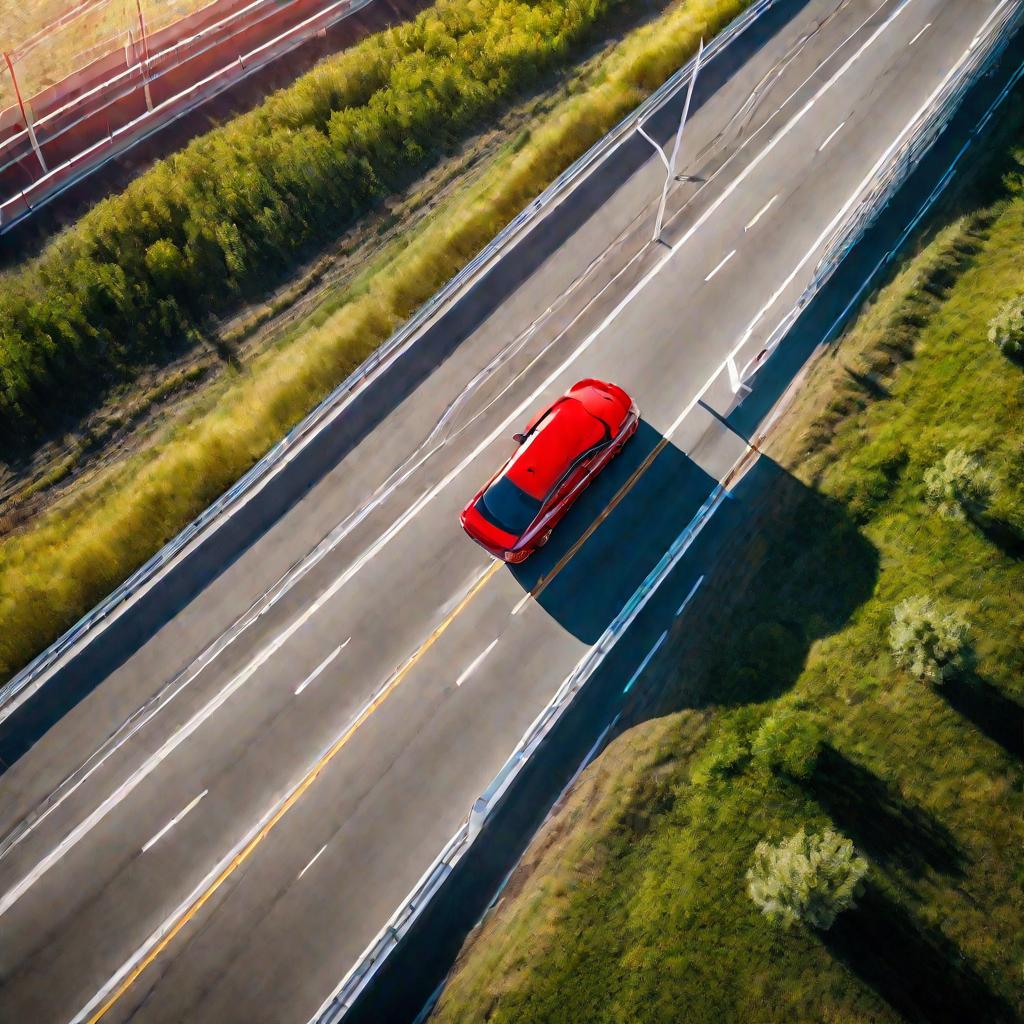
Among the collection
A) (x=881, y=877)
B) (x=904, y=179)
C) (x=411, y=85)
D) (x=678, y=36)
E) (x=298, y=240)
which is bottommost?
(x=881, y=877)

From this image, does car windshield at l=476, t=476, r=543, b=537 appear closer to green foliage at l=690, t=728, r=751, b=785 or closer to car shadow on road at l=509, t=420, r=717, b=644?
car shadow on road at l=509, t=420, r=717, b=644

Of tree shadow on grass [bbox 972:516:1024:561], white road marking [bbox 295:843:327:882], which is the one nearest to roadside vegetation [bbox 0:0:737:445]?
white road marking [bbox 295:843:327:882]

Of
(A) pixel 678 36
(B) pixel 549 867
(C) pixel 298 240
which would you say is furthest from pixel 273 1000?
(A) pixel 678 36

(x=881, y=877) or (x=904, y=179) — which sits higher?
(x=904, y=179)

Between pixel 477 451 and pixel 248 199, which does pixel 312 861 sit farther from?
pixel 248 199

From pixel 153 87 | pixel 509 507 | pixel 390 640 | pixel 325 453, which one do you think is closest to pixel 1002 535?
pixel 509 507

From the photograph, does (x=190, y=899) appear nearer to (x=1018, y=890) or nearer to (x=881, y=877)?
(x=881, y=877)
